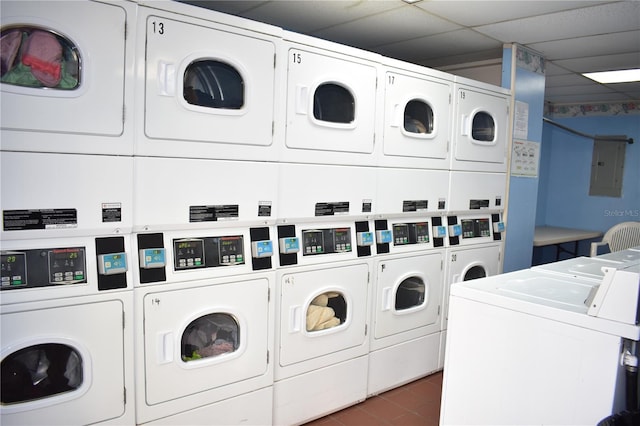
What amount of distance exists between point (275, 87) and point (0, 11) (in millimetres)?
1195

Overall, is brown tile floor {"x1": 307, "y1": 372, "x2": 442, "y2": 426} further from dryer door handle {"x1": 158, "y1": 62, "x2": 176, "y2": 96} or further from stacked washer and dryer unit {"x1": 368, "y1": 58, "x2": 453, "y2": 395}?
dryer door handle {"x1": 158, "y1": 62, "x2": 176, "y2": 96}

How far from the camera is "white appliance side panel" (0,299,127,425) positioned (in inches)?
69.3

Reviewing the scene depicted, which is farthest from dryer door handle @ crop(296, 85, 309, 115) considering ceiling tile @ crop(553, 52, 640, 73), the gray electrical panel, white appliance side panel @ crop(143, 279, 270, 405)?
the gray electrical panel

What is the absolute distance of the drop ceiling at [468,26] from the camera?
3006 mm

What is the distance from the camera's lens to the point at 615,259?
275 cm

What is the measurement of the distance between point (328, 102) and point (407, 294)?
1521 millimetres

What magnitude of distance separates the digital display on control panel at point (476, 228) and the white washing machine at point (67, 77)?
8.64 ft

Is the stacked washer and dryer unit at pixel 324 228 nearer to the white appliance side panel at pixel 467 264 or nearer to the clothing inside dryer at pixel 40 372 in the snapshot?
the white appliance side panel at pixel 467 264

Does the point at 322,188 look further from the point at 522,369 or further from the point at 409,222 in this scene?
the point at 522,369

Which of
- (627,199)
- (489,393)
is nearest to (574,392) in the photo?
(489,393)

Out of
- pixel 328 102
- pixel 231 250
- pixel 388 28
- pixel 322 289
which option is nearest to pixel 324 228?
pixel 322 289

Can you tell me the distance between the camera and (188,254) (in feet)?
7.18

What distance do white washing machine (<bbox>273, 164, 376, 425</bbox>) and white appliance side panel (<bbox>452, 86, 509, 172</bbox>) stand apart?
37.9 inches

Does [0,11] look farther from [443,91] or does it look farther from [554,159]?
[554,159]
